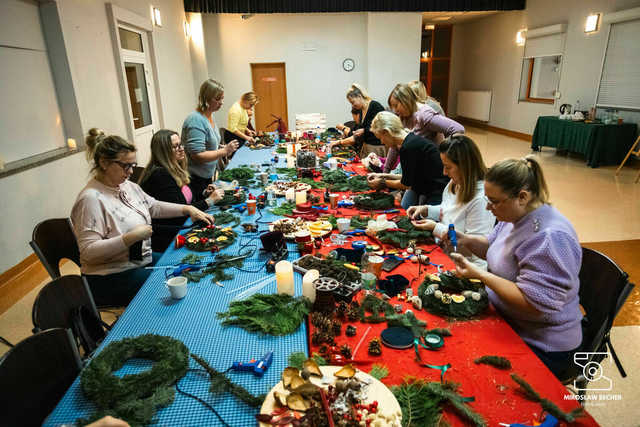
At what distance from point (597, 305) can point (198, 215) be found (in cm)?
225

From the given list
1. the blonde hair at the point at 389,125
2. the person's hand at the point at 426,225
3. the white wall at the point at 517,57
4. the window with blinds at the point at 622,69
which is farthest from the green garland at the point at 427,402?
the white wall at the point at 517,57

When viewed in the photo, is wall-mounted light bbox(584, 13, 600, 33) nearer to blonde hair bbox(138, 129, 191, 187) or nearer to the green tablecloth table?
the green tablecloth table

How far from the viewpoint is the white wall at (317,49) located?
30.5 ft

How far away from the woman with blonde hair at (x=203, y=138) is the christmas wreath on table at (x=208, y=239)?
4.45 ft

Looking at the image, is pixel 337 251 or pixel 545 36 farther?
pixel 545 36

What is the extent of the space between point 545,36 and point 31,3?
399 inches

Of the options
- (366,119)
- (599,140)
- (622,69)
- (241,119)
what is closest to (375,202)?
(366,119)

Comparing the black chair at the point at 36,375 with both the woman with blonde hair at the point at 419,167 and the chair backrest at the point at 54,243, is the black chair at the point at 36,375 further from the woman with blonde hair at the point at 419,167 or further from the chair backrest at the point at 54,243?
the woman with blonde hair at the point at 419,167

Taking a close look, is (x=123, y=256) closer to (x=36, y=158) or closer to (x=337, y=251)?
(x=337, y=251)

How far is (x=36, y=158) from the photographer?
3.61m

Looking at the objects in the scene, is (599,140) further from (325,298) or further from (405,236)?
(325,298)

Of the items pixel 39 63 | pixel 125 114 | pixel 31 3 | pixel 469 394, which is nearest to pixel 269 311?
pixel 469 394

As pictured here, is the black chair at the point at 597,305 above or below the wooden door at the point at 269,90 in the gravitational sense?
below

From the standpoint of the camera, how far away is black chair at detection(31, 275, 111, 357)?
1382mm
